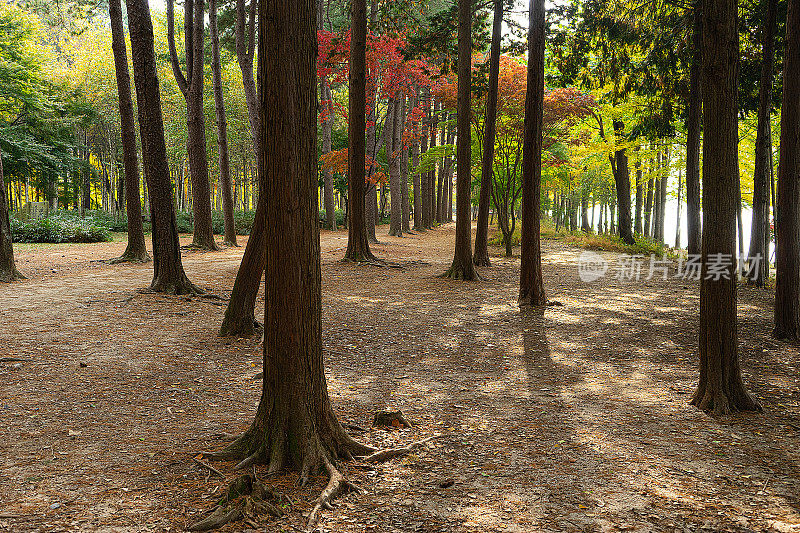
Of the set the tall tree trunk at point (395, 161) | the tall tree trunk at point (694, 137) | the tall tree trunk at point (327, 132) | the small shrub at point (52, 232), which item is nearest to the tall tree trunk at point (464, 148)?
the tall tree trunk at point (694, 137)

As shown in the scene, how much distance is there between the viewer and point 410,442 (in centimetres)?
447

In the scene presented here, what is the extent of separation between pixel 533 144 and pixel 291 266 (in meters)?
7.14

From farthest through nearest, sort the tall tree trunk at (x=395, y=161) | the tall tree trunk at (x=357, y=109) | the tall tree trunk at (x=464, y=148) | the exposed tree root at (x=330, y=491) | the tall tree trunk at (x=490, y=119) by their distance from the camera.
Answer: the tall tree trunk at (x=395, y=161), the tall tree trunk at (x=490, y=119), the tall tree trunk at (x=357, y=109), the tall tree trunk at (x=464, y=148), the exposed tree root at (x=330, y=491)

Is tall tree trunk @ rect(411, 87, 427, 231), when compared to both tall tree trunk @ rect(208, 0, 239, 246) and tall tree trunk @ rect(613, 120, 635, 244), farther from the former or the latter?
tall tree trunk @ rect(208, 0, 239, 246)

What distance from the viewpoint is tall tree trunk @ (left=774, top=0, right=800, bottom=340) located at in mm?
7527

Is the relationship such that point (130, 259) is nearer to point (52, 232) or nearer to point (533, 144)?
point (52, 232)

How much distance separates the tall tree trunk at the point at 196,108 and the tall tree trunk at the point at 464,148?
7.47 meters

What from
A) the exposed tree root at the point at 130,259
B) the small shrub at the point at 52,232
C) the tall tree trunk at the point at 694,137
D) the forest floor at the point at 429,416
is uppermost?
the tall tree trunk at the point at 694,137

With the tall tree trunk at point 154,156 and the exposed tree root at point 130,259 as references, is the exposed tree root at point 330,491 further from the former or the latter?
the exposed tree root at point 130,259

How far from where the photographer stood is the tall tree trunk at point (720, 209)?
5176 millimetres

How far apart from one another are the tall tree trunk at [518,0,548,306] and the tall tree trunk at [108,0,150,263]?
9.46 m

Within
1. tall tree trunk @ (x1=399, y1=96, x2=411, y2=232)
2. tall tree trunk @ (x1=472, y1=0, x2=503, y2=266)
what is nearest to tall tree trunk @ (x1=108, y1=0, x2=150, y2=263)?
tall tree trunk @ (x1=472, y1=0, x2=503, y2=266)

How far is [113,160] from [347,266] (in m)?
25.9

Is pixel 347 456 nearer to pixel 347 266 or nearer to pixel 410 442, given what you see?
pixel 410 442
